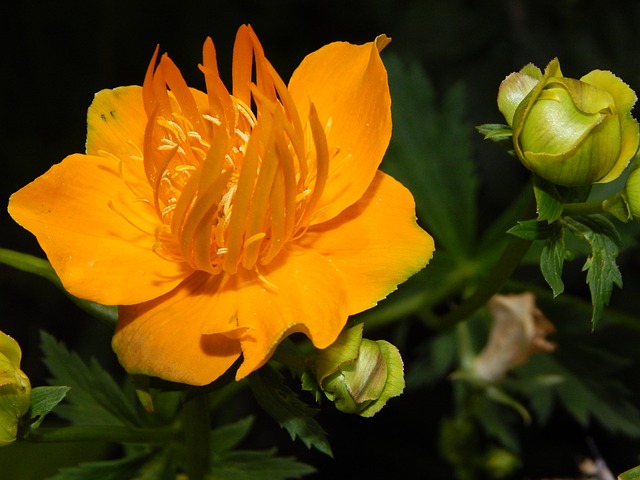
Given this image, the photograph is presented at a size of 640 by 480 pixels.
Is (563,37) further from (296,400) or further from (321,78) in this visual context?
(296,400)

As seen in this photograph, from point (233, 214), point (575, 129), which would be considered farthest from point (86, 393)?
point (575, 129)

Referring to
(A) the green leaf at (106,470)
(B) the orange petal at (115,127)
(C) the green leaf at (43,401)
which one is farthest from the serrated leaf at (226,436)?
(B) the orange petal at (115,127)

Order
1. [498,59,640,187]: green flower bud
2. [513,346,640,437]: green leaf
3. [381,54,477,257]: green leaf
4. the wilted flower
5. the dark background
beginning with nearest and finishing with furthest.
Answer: [498,59,640,187]: green flower bud → the wilted flower → [513,346,640,437]: green leaf → [381,54,477,257]: green leaf → the dark background

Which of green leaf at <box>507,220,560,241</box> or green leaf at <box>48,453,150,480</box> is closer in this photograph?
green leaf at <box>507,220,560,241</box>

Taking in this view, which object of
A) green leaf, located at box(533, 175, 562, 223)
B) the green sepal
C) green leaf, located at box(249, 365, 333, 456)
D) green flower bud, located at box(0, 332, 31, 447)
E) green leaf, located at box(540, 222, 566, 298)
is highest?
the green sepal

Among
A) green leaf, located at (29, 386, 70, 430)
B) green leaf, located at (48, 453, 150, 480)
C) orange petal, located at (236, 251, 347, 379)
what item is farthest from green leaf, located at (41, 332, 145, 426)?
orange petal, located at (236, 251, 347, 379)

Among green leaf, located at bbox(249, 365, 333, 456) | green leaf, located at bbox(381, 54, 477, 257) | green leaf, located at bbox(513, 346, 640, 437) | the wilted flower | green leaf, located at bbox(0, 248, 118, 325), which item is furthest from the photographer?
green leaf, located at bbox(381, 54, 477, 257)

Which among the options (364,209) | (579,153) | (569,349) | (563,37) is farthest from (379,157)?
(563,37)

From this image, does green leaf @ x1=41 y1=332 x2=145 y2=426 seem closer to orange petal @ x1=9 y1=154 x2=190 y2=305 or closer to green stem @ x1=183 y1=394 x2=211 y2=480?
green stem @ x1=183 y1=394 x2=211 y2=480
